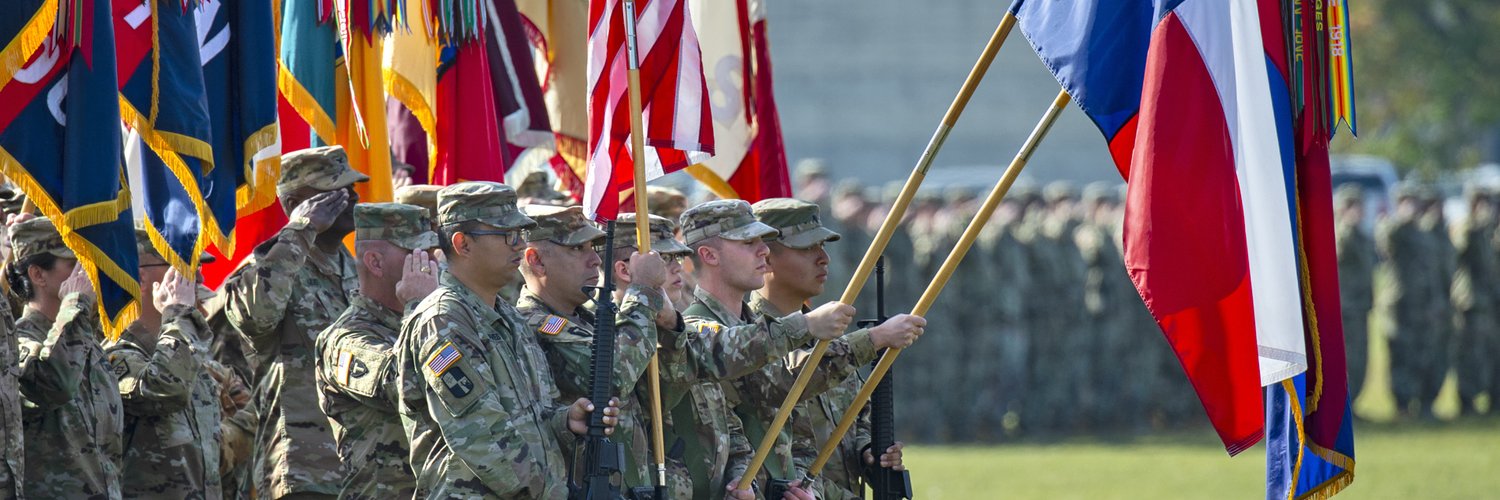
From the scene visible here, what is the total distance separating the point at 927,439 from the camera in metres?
A: 16.9

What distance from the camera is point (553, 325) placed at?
232 inches

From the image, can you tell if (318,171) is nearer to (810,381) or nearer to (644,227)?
(644,227)

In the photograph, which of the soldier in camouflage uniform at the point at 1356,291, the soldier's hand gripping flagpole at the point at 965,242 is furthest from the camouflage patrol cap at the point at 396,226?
the soldier in camouflage uniform at the point at 1356,291

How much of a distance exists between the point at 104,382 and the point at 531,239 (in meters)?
1.40

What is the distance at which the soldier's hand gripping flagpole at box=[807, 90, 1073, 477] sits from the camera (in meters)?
5.90

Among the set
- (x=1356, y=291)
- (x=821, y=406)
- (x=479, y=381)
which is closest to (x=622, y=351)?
(x=479, y=381)

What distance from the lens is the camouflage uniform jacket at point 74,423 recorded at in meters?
6.16

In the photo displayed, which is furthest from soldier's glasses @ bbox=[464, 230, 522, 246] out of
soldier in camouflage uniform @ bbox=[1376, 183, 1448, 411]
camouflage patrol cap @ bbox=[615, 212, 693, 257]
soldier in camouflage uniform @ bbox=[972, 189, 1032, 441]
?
soldier in camouflage uniform @ bbox=[1376, 183, 1448, 411]

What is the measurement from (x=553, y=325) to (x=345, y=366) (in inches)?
22.9

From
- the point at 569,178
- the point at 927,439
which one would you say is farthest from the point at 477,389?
the point at 927,439

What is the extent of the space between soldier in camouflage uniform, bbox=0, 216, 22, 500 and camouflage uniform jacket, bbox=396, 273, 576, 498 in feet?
3.51

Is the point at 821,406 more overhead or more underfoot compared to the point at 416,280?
more underfoot

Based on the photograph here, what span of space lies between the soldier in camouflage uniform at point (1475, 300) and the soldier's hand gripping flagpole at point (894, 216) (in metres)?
12.9

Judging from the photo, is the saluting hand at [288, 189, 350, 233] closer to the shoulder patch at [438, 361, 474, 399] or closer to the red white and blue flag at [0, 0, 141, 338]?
the red white and blue flag at [0, 0, 141, 338]
